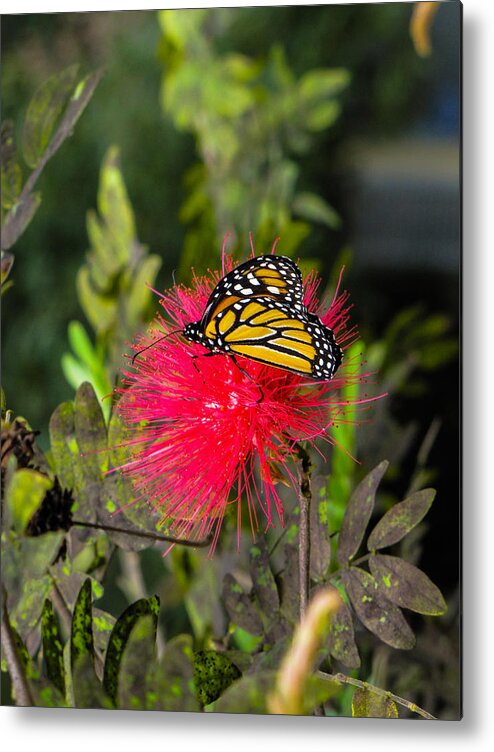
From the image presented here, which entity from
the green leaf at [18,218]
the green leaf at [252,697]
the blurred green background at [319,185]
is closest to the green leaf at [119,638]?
the green leaf at [252,697]

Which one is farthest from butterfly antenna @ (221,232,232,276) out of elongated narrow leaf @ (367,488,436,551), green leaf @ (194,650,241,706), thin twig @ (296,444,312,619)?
green leaf @ (194,650,241,706)

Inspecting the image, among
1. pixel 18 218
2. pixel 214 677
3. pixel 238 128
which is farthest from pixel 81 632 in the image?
pixel 238 128

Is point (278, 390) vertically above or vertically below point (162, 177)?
below

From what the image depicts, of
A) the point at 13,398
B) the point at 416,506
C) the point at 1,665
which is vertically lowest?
the point at 1,665

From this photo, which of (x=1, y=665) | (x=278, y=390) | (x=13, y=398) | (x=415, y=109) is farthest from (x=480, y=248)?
(x=1, y=665)

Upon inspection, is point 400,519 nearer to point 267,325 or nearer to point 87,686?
point 267,325

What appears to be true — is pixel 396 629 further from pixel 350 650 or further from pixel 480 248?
pixel 480 248
